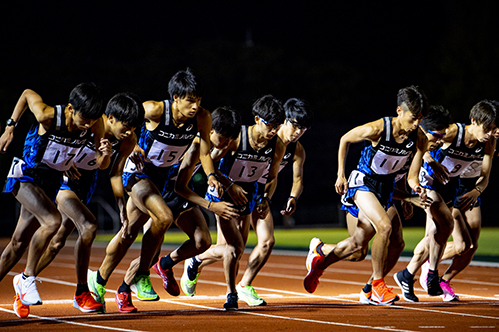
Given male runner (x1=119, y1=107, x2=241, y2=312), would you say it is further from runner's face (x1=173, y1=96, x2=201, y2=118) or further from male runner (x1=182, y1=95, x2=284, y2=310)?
runner's face (x1=173, y1=96, x2=201, y2=118)

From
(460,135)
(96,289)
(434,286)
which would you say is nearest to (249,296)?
(96,289)

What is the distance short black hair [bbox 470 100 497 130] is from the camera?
331 inches

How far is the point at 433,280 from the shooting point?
840 cm

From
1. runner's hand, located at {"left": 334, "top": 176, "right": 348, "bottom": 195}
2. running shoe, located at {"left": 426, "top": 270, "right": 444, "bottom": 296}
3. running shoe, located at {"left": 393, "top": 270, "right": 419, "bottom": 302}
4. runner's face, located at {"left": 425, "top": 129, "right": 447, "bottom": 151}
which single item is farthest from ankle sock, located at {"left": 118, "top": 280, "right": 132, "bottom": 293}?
runner's face, located at {"left": 425, "top": 129, "right": 447, "bottom": 151}

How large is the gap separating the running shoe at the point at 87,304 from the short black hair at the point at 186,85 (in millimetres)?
2138

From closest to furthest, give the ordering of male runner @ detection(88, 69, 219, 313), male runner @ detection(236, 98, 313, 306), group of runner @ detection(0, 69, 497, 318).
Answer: group of runner @ detection(0, 69, 497, 318) < male runner @ detection(88, 69, 219, 313) < male runner @ detection(236, 98, 313, 306)

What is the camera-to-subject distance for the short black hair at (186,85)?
7219 mm

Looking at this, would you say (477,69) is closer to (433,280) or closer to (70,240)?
(70,240)

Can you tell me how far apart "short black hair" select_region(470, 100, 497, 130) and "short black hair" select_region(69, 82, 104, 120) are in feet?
14.3

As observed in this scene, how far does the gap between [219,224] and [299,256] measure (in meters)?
9.45

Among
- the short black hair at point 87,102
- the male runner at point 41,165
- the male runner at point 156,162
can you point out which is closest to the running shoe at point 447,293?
the male runner at point 156,162

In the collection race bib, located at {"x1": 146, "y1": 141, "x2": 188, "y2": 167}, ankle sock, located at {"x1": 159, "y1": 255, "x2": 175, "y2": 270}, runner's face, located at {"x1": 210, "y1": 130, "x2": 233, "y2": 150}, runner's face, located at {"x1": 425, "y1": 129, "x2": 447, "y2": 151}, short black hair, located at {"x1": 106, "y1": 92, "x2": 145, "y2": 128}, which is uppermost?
short black hair, located at {"x1": 106, "y1": 92, "x2": 145, "y2": 128}

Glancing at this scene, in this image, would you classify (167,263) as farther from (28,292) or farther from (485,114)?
(485,114)

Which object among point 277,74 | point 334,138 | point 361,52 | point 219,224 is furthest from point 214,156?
point 361,52
